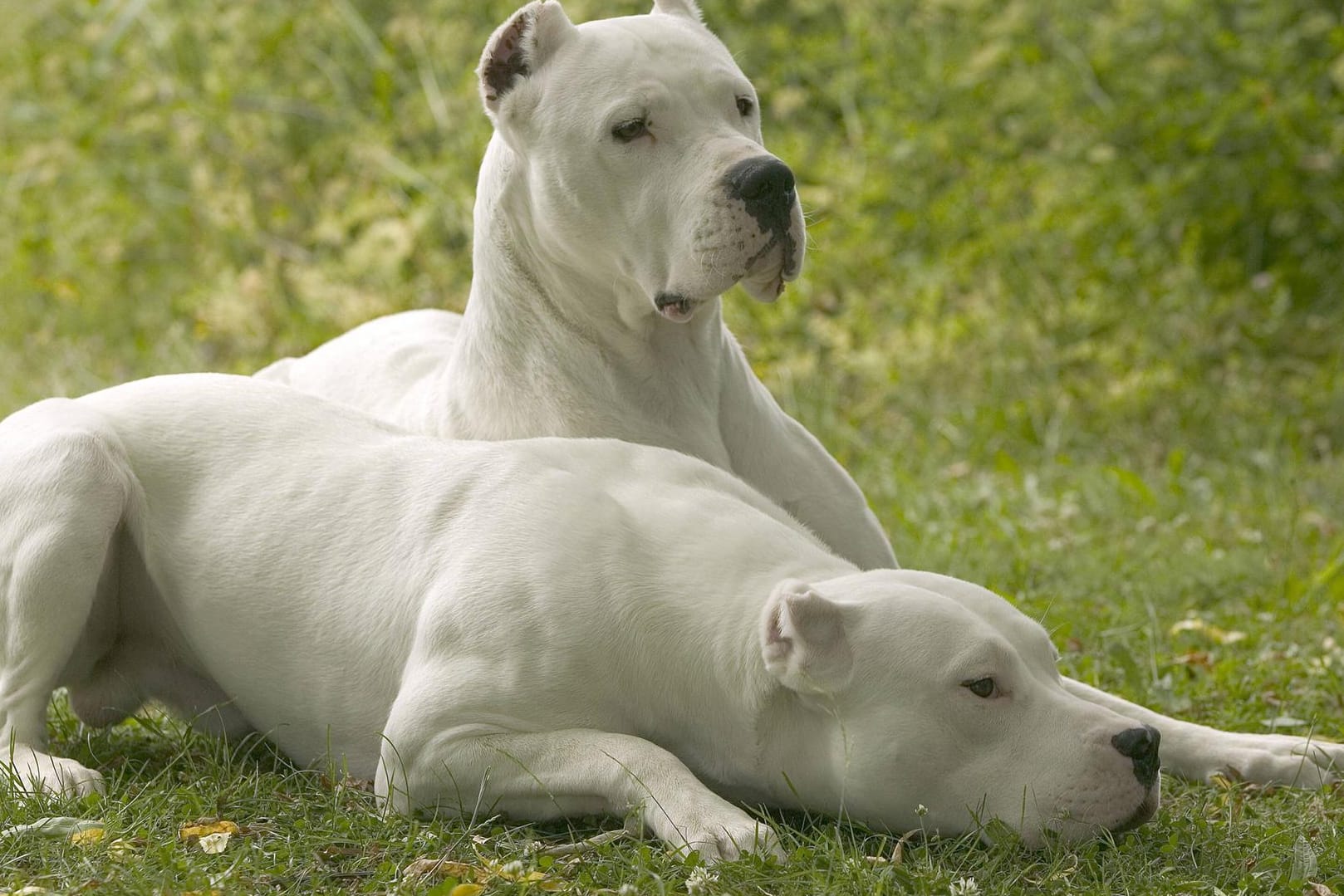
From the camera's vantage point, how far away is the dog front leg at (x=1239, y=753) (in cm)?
385

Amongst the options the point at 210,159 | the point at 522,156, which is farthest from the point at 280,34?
the point at 522,156

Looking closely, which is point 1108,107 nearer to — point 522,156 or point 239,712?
point 522,156

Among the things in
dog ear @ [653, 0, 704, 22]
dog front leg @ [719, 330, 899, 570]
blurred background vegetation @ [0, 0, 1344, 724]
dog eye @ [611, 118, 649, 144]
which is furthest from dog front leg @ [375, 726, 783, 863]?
blurred background vegetation @ [0, 0, 1344, 724]

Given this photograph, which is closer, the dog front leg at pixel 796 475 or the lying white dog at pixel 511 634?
the lying white dog at pixel 511 634

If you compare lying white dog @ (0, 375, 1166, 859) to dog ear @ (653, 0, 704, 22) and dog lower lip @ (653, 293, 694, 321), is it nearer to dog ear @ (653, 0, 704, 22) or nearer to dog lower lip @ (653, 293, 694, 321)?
dog lower lip @ (653, 293, 694, 321)

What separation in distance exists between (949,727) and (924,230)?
6133 mm

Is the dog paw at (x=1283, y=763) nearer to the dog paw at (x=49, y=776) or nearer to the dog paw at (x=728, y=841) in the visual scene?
the dog paw at (x=728, y=841)

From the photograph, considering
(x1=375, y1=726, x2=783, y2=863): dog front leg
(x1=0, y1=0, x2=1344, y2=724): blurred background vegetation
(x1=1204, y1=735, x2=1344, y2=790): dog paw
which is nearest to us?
(x1=375, y1=726, x2=783, y2=863): dog front leg

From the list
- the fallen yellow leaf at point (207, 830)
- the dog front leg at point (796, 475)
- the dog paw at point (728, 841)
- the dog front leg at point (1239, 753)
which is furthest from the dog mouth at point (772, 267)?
→ the fallen yellow leaf at point (207, 830)

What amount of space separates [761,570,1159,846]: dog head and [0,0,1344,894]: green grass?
16 centimetres

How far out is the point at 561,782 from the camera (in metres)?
3.32

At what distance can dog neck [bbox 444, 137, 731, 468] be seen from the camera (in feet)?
14.6

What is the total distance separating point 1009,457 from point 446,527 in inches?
172

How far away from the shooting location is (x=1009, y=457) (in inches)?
301
